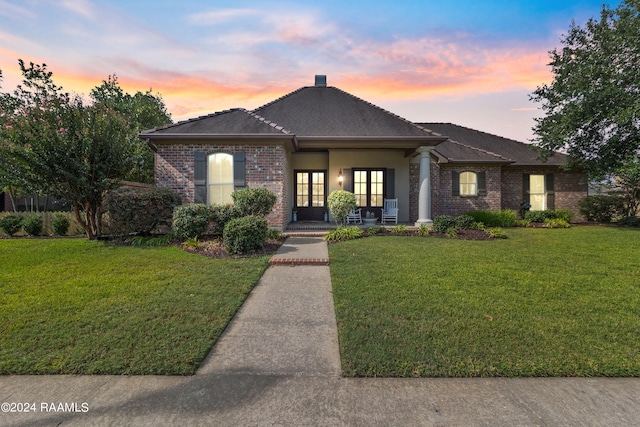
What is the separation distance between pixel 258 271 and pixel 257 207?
2968 millimetres

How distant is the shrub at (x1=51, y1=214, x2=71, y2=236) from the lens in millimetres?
9906

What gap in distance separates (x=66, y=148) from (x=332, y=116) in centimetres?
893

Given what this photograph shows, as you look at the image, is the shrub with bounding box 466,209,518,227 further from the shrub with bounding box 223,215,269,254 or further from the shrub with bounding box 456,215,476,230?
the shrub with bounding box 223,215,269,254

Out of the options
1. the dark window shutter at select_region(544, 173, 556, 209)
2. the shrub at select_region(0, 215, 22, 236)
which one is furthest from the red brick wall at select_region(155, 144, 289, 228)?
the dark window shutter at select_region(544, 173, 556, 209)

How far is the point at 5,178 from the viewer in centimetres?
780

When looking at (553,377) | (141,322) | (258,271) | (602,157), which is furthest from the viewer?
(602,157)

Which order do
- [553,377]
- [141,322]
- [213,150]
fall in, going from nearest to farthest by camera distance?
1. [553,377]
2. [141,322]
3. [213,150]

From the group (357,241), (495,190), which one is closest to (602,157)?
(495,190)

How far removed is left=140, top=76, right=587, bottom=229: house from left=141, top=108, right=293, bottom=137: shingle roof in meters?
0.03

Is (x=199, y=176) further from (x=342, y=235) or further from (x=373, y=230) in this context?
(x=373, y=230)

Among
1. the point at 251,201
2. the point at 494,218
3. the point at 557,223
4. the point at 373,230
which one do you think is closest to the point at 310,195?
the point at 373,230

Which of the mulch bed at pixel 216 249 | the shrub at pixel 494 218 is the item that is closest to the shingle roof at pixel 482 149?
the shrub at pixel 494 218

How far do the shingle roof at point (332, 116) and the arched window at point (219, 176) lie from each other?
2840 mm

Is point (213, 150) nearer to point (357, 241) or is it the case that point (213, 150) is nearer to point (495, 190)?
point (357, 241)
